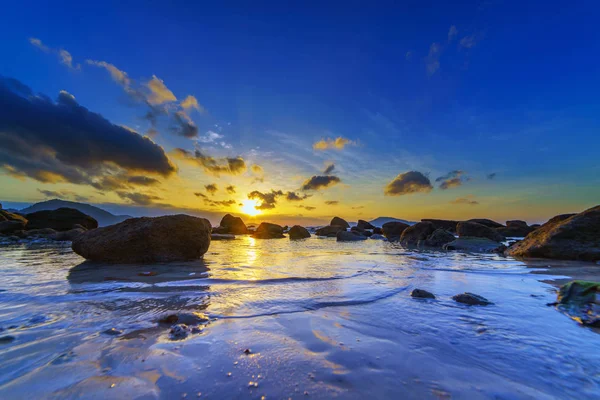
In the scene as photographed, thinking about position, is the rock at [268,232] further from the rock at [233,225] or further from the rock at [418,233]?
the rock at [418,233]

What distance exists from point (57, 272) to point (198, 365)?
676cm

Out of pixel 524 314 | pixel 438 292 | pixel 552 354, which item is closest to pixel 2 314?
pixel 552 354

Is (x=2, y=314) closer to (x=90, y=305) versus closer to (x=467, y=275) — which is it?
(x=90, y=305)

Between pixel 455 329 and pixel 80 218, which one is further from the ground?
pixel 80 218

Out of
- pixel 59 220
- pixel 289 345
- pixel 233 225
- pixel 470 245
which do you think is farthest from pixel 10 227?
pixel 470 245

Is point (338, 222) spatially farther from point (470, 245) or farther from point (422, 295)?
point (422, 295)

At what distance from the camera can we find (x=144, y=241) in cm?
828

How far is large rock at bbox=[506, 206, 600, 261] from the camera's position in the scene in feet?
31.8

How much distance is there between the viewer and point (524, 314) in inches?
145

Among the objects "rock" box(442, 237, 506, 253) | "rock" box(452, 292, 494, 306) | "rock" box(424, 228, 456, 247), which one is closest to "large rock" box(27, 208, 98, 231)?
"rock" box(452, 292, 494, 306)

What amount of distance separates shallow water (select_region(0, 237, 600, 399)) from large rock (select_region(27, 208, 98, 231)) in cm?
2509

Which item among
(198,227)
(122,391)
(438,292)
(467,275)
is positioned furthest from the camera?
(198,227)

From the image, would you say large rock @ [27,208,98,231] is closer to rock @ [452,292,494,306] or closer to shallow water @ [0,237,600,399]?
shallow water @ [0,237,600,399]

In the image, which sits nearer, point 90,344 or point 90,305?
point 90,344
